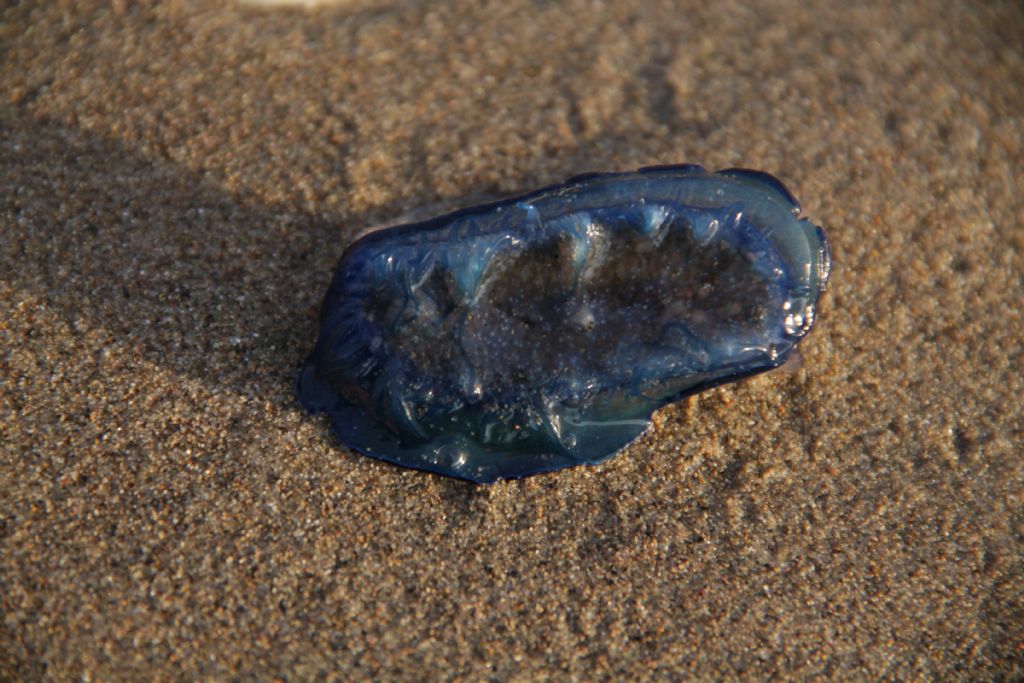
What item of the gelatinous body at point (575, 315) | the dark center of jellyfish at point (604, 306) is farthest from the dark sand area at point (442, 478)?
the dark center of jellyfish at point (604, 306)

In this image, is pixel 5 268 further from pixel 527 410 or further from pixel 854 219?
pixel 854 219

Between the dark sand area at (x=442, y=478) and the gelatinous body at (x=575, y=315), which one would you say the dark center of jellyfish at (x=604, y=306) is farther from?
the dark sand area at (x=442, y=478)

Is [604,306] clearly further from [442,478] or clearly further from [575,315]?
[442,478]

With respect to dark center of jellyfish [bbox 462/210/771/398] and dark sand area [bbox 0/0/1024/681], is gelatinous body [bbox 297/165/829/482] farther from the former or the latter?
dark sand area [bbox 0/0/1024/681]

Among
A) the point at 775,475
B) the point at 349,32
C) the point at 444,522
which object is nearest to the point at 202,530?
the point at 444,522

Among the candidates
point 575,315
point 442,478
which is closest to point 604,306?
point 575,315

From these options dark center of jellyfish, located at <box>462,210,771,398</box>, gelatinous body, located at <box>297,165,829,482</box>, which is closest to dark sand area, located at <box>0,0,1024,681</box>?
gelatinous body, located at <box>297,165,829,482</box>
